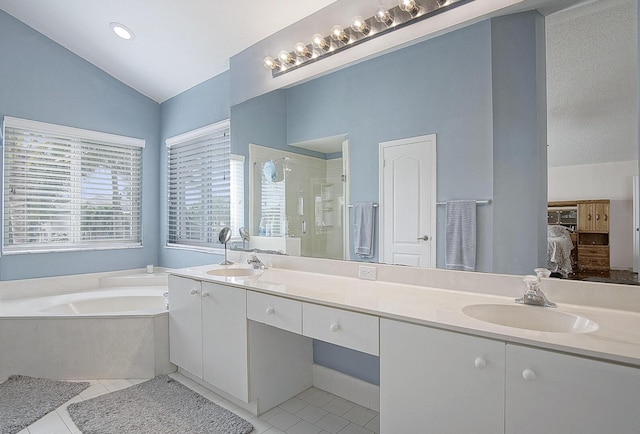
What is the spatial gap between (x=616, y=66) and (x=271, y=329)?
6.79 feet

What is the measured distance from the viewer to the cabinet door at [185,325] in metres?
2.25

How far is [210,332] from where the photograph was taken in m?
2.14

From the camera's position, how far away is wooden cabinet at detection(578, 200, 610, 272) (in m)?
1.36

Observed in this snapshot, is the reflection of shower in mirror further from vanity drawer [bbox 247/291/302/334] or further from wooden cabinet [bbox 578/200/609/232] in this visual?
wooden cabinet [bbox 578/200/609/232]

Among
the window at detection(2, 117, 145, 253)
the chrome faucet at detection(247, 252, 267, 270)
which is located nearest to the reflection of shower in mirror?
the chrome faucet at detection(247, 252, 267, 270)

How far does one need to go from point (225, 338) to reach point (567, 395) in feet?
5.49

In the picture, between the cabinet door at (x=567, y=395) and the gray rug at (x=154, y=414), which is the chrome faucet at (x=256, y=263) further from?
the cabinet door at (x=567, y=395)

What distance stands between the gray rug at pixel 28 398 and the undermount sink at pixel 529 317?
7.99ft

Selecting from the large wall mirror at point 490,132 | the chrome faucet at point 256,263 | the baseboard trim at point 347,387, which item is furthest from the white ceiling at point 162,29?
the baseboard trim at point 347,387

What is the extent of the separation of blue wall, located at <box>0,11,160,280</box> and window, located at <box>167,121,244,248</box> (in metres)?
0.27

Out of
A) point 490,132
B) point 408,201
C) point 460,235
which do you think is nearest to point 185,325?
point 408,201

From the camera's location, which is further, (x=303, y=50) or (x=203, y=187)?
(x=203, y=187)

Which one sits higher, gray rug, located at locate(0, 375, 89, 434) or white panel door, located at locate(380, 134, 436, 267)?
white panel door, located at locate(380, 134, 436, 267)

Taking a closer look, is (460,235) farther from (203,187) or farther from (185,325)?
(203,187)
